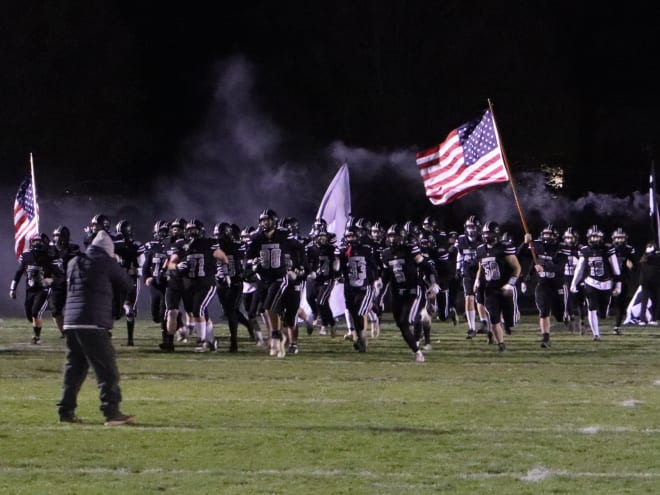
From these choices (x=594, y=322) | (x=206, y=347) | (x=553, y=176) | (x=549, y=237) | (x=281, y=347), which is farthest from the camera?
(x=553, y=176)

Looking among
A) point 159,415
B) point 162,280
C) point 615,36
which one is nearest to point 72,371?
point 159,415

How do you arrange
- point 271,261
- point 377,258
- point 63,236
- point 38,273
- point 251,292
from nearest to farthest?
point 271,261, point 377,258, point 63,236, point 38,273, point 251,292

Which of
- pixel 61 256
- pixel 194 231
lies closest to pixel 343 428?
pixel 194 231

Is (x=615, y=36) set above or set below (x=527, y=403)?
above

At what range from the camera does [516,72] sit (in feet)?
146

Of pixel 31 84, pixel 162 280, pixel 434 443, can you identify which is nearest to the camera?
pixel 434 443

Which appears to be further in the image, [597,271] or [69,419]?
[597,271]

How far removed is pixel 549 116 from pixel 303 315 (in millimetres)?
21576

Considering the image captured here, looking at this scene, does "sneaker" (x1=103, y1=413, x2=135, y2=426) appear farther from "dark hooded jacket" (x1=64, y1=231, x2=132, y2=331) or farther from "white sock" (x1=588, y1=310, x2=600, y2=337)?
"white sock" (x1=588, y1=310, x2=600, y2=337)

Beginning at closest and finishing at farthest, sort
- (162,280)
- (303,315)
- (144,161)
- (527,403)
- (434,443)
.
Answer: (434,443) → (527,403) → (162,280) → (303,315) → (144,161)

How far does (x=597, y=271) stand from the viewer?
23.8m

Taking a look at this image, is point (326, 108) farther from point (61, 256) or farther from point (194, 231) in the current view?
point (194, 231)

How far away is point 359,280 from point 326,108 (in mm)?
26717

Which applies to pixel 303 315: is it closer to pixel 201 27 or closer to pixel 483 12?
pixel 483 12
